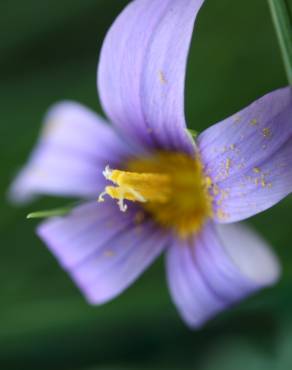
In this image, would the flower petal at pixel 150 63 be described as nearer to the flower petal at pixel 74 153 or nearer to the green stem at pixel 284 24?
the green stem at pixel 284 24

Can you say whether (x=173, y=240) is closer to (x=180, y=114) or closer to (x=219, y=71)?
(x=180, y=114)

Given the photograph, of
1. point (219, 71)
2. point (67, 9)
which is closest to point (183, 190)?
point (219, 71)

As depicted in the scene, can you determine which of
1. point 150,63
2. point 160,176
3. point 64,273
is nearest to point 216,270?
point 160,176

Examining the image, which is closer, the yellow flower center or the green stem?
the green stem

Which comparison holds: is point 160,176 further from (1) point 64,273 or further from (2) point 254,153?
(1) point 64,273

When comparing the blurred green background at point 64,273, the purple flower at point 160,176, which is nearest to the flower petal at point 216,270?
the purple flower at point 160,176

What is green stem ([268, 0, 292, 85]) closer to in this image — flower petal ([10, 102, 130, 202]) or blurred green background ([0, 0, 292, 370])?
flower petal ([10, 102, 130, 202])

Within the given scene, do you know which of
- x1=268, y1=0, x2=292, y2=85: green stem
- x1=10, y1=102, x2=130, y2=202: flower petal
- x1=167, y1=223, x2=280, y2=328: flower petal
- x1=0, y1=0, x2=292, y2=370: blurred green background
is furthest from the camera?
x1=0, y1=0, x2=292, y2=370: blurred green background

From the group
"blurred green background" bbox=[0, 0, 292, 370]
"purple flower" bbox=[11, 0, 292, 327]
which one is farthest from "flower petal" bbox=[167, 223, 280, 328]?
"blurred green background" bbox=[0, 0, 292, 370]
